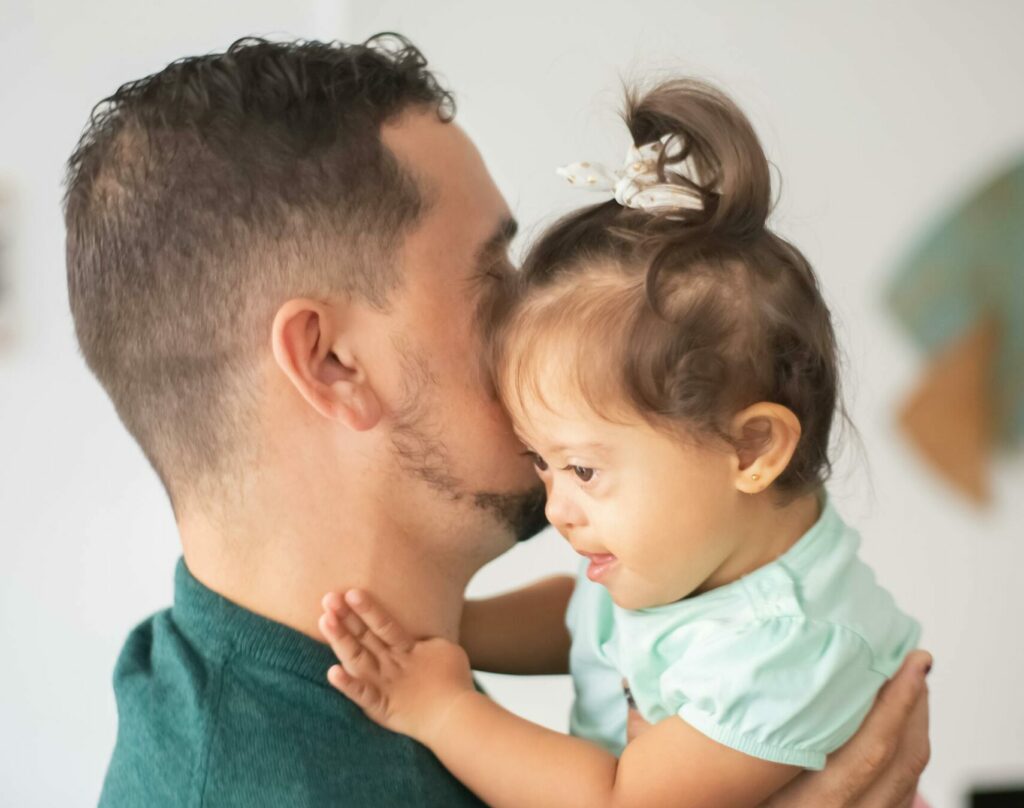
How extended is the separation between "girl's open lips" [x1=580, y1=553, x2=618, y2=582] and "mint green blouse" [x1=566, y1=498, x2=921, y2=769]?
72mm

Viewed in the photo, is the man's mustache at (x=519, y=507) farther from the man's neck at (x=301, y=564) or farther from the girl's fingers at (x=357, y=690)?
the girl's fingers at (x=357, y=690)

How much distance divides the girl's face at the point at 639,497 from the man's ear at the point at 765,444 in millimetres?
16

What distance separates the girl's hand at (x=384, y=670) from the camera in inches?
45.4

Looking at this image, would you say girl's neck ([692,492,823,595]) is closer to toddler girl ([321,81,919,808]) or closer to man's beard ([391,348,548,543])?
toddler girl ([321,81,919,808])

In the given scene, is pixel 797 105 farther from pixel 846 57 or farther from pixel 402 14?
pixel 402 14

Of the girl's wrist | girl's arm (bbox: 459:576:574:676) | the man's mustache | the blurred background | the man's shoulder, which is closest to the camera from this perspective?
the man's shoulder

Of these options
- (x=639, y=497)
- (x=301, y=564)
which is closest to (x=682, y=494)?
(x=639, y=497)

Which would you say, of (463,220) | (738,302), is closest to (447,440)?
(463,220)

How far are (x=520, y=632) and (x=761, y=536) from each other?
503 millimetres

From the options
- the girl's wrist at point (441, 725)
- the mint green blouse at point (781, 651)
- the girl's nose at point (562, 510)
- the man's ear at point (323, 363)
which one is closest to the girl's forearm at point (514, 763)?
the girl's wrist at point (441, 725)

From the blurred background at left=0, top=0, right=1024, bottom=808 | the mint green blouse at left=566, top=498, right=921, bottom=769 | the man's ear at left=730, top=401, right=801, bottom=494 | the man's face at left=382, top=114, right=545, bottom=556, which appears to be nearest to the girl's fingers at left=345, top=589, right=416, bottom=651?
the man's face at left=382, top=114, right=545, bottom=556

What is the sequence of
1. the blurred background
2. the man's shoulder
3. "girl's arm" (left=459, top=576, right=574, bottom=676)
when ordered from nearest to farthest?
the man's shoulder < "girl's arm" (left=459, top=576, right=574, bottom=676) < the blurred background

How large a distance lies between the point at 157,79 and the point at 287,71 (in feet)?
0.49

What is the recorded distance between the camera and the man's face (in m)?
1.21
